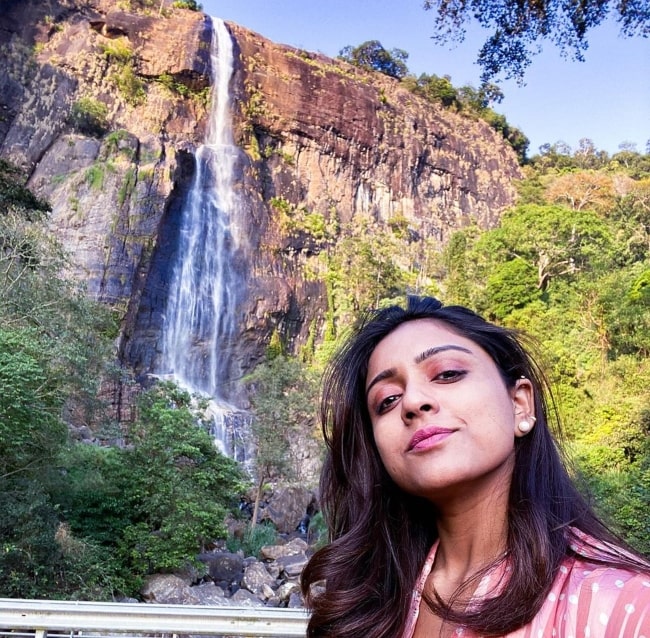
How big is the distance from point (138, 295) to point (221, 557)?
10116 mm

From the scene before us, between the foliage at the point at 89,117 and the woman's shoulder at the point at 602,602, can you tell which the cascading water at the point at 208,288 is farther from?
the woman's shoulder at the point at 602,602

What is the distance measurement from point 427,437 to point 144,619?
5.16 ft

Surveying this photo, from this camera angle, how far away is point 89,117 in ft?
59.8

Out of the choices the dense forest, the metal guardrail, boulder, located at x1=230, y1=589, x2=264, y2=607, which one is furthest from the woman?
boulder, located at x1=230, y1=589, x2=264, y2=607

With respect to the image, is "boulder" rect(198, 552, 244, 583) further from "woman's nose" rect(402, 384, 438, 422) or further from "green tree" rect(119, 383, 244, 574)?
"woman's nose" rect(402, 384, 438, 422)

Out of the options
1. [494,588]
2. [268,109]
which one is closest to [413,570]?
[494,588]

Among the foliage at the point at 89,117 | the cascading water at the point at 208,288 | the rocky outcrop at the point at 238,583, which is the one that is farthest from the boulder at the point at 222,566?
the foliage at the point at 89,117

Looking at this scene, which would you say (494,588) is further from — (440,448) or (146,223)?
→ (146,223)

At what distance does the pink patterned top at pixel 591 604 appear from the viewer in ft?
1.61

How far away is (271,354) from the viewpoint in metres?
18.1

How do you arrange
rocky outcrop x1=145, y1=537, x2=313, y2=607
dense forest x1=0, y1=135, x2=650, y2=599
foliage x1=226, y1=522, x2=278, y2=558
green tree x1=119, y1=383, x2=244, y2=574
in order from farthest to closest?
foliage x1=226, y1=522, x2=278, y2=558 < green tree x1=119, y1=383, x2=244, y2=574 < rocky outcrop x1=145, y1=537, x2=313, y2=607 < dense forest x1=0, y1=135, x2=650, y2=599

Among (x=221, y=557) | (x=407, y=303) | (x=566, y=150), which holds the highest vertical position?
(x=566, y=150)

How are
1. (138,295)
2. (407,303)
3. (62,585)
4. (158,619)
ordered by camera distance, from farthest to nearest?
(138,295)
(62,585)
(158,619)
(407,303)

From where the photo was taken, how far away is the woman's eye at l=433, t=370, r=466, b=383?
73 centimetres
